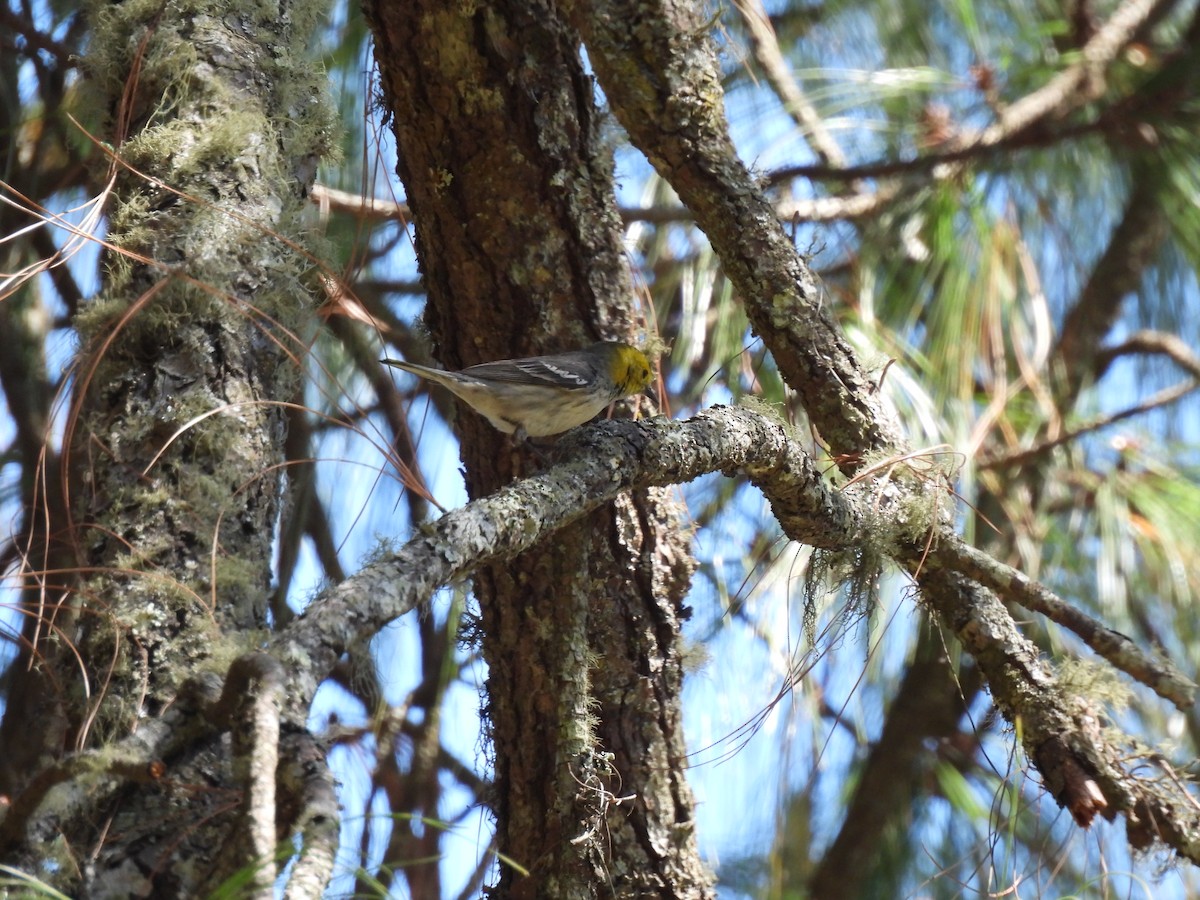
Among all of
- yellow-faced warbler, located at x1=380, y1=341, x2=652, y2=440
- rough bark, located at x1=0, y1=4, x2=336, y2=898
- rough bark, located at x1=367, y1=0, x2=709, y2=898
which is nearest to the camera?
rough bark, located at x1=0, y1=4, x2=336, y2=898

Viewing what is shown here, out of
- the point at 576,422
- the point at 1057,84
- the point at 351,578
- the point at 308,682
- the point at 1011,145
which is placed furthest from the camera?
the point at 1057,84

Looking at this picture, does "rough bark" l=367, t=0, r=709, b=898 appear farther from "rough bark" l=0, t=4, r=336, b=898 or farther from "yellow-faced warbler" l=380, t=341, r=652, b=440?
"rough bark" l=0, t=4, r=336, b=898

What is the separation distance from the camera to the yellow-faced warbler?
Answer: 2367 mm

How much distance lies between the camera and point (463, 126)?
228cm

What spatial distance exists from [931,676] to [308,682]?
11.0 feet

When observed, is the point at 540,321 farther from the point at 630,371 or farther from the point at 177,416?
the point at 177,416

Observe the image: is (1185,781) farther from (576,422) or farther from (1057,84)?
(1057,84)

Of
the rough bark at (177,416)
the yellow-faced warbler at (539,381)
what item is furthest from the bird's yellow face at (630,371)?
the rough bark at (177,416)

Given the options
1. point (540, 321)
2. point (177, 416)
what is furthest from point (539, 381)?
point (177, 416)

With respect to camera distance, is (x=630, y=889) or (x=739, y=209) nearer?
(x=739, y=209)

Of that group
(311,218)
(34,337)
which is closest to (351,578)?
(311,218)

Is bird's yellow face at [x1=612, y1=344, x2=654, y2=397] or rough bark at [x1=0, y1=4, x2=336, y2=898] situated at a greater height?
bird's yellow face at [x1=612, y1=344, x2=654, y2=397]

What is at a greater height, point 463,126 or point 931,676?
point 463,126

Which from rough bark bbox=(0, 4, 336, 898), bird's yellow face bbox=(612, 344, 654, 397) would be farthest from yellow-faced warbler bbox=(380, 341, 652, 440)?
rough bark bbox=(0, 4, 336, 898)
